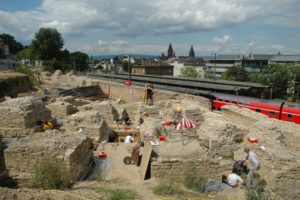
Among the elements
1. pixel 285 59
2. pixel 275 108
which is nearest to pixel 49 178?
pixel 275 108

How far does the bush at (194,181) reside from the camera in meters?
7.61

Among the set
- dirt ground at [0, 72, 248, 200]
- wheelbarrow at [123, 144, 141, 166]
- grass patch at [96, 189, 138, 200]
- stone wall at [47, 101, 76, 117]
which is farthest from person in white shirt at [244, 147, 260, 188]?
stone wall at [47, 101, 76, 117]

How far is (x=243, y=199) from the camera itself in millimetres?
6938

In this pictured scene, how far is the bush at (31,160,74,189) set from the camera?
7086mm

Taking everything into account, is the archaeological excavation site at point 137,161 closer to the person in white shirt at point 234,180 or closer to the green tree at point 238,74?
the person in white shirt at point 234,180

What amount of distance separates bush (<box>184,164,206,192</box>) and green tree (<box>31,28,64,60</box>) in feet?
194

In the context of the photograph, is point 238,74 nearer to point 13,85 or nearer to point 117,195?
point 13,85

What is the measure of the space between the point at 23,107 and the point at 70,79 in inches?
1218

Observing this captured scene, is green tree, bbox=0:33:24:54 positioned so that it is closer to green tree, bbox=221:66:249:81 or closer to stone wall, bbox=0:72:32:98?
stone wall, bbox=0:72:32:98

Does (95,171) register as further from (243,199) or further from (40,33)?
(40,33)

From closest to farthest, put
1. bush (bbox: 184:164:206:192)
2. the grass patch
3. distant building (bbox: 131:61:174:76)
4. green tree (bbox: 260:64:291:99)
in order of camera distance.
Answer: the grass patch < bush (bbox: 184:164:206:192) < green tree (bbox: 260:64:291:99) < distant building (bbox: 131:61:174:76)

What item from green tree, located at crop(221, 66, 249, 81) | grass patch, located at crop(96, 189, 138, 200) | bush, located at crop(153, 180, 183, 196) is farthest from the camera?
green tree, located at crop(221, 66, 249, 81)

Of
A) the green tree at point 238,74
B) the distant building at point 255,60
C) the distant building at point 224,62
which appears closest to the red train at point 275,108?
the green tree at point 238,74

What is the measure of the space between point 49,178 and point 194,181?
12.0ft
